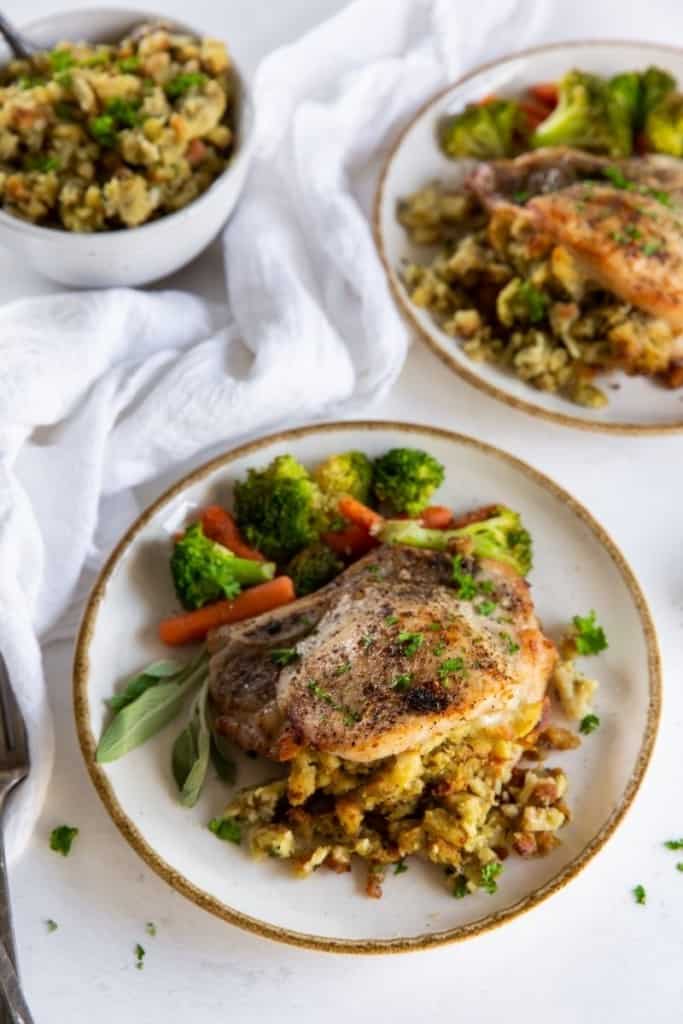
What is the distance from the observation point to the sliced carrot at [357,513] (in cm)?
421

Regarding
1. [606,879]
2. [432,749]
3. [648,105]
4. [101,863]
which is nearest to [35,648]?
[101,863]

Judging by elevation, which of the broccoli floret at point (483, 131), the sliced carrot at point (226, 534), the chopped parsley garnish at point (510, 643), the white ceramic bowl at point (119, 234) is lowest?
the chopped parsley garnish at point (510, 643)

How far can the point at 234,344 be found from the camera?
15.1 feet

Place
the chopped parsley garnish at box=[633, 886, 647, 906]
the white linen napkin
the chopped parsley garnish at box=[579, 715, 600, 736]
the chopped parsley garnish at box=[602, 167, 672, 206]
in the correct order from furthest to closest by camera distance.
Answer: the chopped parsley garnish at box=[602, 167, 672, 206] → the white linen napkin → the chopped parsley garnish at box=[579, 715, 600, 736] → the chopped parsley garnish at box=[633, 886, 647, 906]

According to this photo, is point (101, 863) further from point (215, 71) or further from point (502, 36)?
point (502, 36)

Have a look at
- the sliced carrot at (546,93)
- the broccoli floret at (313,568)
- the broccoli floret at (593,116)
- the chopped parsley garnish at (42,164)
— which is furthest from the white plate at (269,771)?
the sliced carrot at (546,93)

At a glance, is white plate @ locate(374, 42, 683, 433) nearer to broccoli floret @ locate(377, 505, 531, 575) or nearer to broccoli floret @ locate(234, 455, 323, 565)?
broccoli floret @ locate(377, 505, 531, 575)

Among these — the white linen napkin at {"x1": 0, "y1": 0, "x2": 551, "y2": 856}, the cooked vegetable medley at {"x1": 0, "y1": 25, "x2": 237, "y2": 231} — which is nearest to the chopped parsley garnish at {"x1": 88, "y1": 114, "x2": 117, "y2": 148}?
the cooked vegetable medley at {"x1": 0, "y1": 25, "x2": 237, "y2": 231}

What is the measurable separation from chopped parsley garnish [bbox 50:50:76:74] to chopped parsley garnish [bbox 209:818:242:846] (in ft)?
8.41

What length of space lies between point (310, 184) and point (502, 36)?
1.21m

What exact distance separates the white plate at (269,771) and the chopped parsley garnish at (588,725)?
0.09ft

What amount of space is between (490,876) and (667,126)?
2.98 meters

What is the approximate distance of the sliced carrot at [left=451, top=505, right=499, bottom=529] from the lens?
14.0 feet

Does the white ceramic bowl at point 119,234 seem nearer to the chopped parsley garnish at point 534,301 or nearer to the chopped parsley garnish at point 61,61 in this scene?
the chopped parsley garnish at point 61,61
